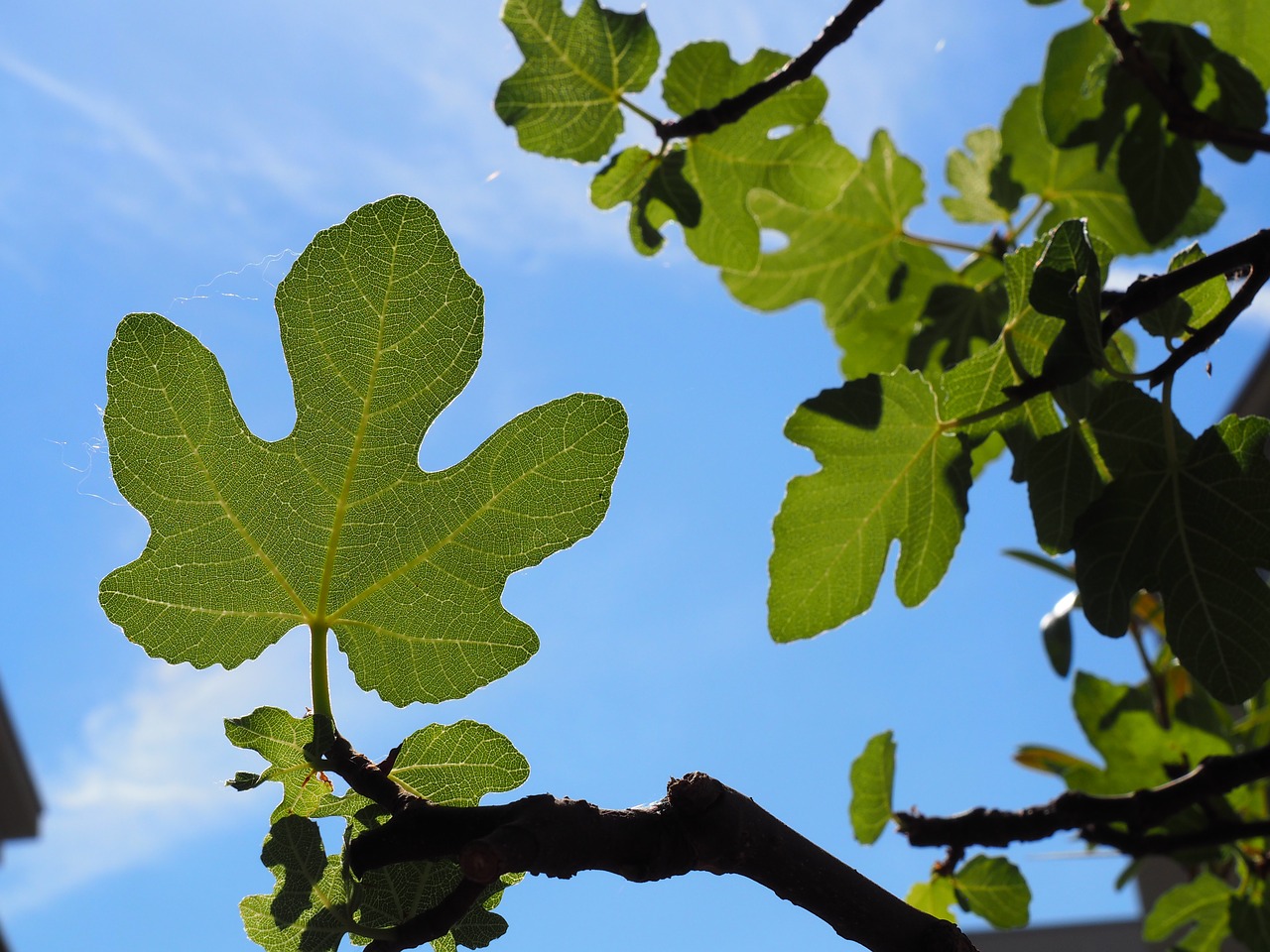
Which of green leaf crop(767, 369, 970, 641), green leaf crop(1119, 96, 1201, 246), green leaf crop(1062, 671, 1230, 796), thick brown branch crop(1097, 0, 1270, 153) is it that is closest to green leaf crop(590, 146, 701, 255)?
green leaf crop(767, 369, 970, 641)

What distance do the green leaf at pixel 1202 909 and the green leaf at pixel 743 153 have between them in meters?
1.30

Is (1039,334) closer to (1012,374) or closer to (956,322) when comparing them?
(1012,374)

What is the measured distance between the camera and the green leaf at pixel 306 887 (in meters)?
0.63

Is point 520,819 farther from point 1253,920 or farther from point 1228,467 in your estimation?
point 1253,920

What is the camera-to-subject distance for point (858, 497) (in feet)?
3.74

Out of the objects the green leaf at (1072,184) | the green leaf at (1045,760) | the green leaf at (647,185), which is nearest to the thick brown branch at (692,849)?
the green leaf at (647,185)

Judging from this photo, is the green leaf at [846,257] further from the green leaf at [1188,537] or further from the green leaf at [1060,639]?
the green leaf at [1188,537]

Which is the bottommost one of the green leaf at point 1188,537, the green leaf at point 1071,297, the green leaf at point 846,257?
the green leaf at point 1188,537

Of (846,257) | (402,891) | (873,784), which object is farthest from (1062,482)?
(846,257)

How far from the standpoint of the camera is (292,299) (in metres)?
0.62

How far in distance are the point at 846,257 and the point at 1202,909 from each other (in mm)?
1305

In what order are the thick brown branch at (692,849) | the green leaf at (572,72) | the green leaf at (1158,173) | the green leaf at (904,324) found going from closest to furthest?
the thick brown branch at (692,849) < the green leaf at (572,72) < the green leaf at (1158,173) < the green leaf at (904,324)

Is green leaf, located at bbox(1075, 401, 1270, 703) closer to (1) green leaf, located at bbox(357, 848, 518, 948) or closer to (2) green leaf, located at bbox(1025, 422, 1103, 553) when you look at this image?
(2) green leaf, located at bbox(1025, 422, 1103, 553)

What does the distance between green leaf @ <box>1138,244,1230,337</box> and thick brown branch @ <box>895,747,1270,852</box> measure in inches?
18.5
